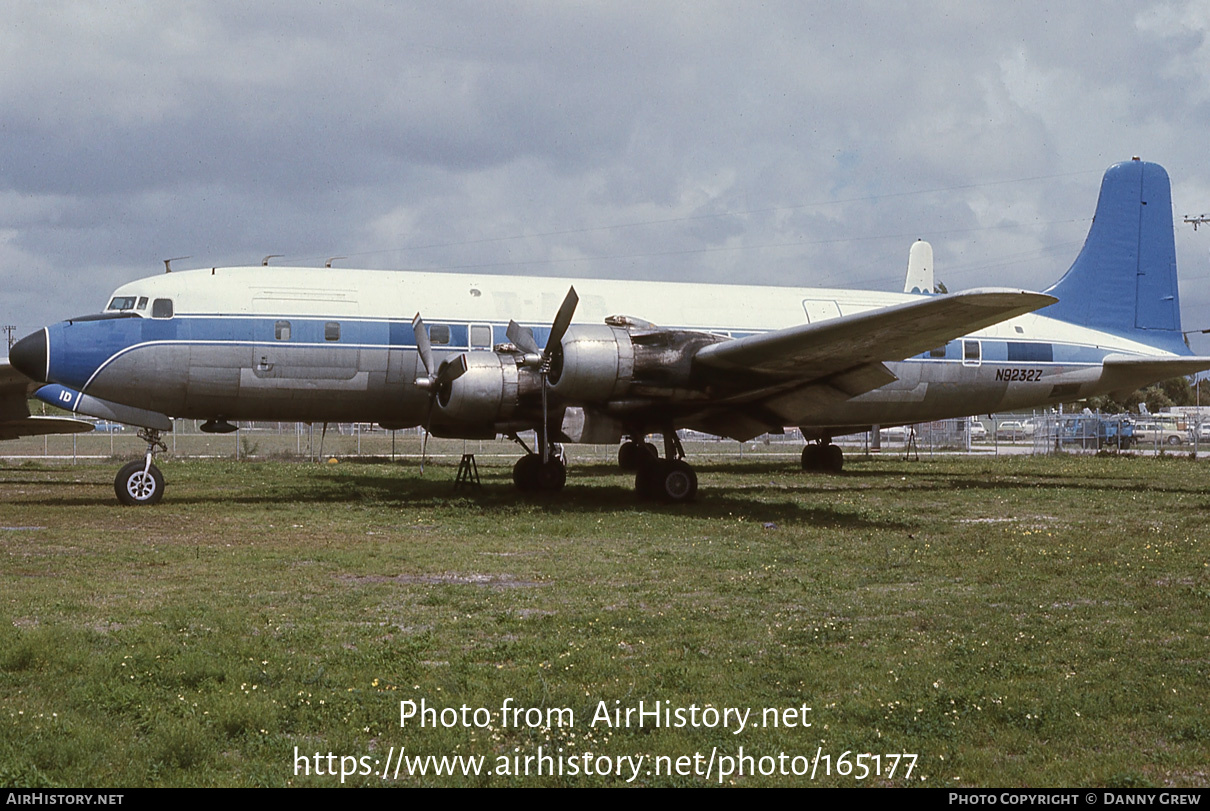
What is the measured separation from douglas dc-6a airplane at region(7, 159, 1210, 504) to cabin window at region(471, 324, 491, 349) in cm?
4

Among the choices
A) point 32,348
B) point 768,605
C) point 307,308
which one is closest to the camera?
point 768,605

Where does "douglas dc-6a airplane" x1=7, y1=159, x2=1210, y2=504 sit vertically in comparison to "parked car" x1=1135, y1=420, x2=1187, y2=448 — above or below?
above

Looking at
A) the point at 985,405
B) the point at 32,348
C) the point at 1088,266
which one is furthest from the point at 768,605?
the point at 1088,266

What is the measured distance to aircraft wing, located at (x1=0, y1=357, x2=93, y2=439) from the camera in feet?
84.3

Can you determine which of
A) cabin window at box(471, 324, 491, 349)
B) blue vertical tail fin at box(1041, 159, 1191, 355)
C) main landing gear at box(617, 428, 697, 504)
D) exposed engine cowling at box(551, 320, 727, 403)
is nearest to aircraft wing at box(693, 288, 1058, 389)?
exposed engine cowling at box(551, 320, 727, 403)

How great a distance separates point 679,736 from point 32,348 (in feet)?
50.2

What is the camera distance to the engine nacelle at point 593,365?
15.8 m

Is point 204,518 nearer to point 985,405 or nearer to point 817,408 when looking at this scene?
point 817,408

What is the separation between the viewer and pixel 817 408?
18.3 metres

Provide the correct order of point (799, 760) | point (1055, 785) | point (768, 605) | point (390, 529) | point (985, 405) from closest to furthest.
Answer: point (1055, 785)
point (799, 760)
point (768, 605)
point (390, 529)
point (985, 405)

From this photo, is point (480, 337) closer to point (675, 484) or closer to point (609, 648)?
point (675, 484)

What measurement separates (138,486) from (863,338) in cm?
1253

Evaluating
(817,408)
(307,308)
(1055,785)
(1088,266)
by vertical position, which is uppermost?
(1088,266)

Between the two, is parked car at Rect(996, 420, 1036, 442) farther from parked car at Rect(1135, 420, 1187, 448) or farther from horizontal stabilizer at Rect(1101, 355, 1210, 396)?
horizontal stabilizer at Rect(1101, 355, 1210, 396)
